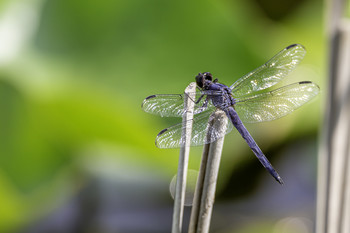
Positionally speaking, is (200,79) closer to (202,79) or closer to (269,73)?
(202,79)

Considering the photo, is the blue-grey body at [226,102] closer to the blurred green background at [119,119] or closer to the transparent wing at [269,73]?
the transparent wing at [269,73]

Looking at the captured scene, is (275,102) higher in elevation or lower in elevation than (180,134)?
higher

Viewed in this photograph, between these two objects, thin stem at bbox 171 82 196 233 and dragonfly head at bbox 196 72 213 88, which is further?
dragonfly head at bbox 196 72 213 88

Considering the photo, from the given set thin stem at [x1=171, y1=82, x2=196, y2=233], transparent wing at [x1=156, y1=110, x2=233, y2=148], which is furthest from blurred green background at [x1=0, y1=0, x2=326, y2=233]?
thin stem at [x1=171, y1=82, x2=196, y2=233]

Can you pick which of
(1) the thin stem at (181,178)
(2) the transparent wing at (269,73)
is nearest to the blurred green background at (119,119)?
(2) the transparent wing at (269,73)

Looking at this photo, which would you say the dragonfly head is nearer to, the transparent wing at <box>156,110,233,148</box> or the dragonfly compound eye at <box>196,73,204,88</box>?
the dragonfly compound eye at <box>196,73,204,88</box>

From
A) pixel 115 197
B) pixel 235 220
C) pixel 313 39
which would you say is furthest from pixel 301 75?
pixel 115 197

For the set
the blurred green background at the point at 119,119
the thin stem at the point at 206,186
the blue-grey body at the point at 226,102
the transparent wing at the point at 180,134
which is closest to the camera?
the thin stem at the point at 206,186

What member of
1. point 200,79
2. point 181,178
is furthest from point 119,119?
point 181,178
